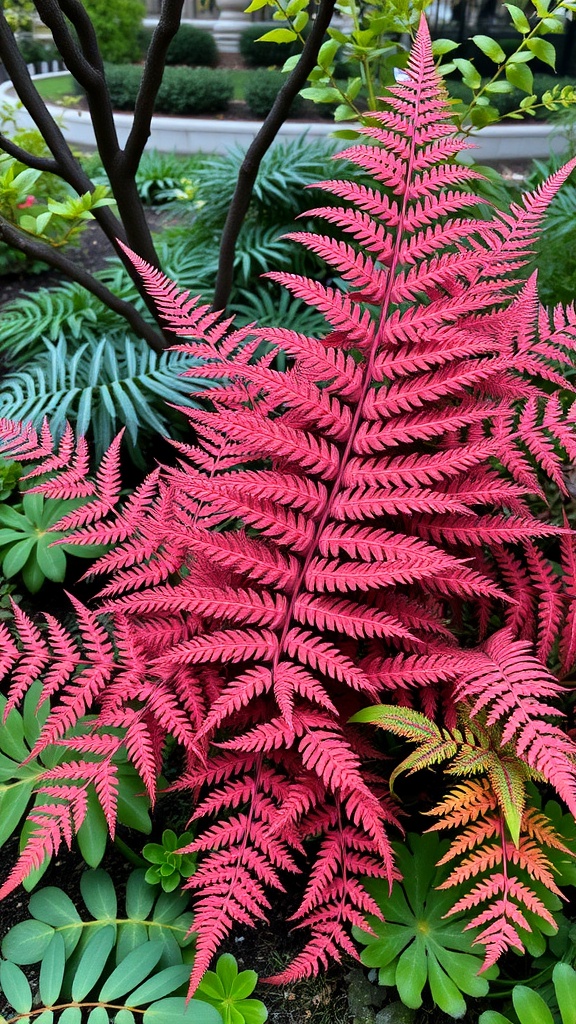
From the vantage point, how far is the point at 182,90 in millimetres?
7715

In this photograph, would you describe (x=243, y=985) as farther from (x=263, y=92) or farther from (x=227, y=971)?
(x=263, y=92)

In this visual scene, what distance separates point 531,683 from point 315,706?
0.33 meters

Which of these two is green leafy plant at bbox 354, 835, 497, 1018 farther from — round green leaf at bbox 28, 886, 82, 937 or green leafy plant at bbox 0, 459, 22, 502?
green leafy plant at bbox 0, 459, 22, 502

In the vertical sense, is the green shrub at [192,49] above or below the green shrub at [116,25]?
below

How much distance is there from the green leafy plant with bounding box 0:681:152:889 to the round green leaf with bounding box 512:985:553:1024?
1.95 ft

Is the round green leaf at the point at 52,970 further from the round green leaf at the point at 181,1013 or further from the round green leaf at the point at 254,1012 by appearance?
the round green leaf at the point at 254,1012

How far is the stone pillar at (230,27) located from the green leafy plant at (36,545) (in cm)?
1288

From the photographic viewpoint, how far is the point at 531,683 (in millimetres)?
920

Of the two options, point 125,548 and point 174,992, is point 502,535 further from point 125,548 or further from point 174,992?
point 174,992

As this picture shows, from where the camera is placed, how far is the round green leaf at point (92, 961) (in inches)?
40.3

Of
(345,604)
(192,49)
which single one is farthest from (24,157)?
(192,49)

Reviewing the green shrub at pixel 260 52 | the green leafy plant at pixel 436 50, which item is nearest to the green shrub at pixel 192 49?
the green shrub at pixel 260 52

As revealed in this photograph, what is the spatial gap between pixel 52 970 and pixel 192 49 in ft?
38.5

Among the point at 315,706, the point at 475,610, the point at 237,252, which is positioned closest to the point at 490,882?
the point at 315,706
